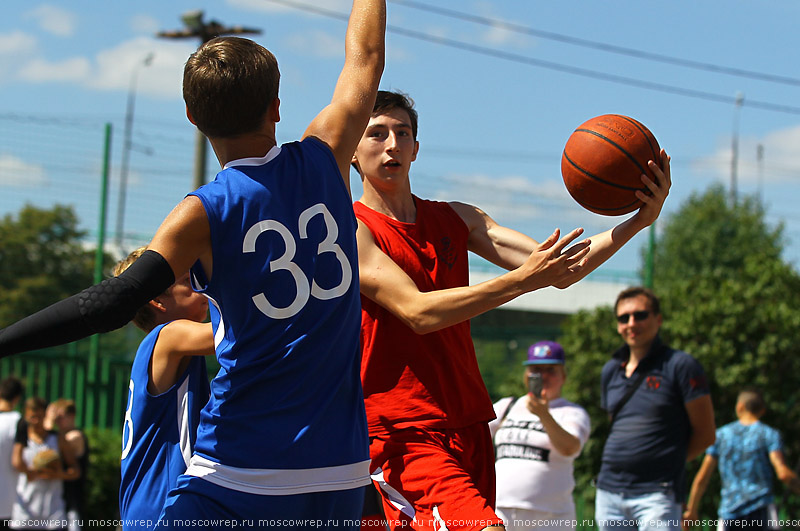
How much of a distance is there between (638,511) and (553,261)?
400 cm

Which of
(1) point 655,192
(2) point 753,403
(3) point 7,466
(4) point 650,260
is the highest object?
(4) point 650,260

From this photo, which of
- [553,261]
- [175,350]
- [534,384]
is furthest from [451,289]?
[534,384]

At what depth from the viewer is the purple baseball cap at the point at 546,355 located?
708 centimetres

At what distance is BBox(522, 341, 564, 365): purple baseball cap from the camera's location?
279 inches

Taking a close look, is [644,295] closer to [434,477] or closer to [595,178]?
[595,178]

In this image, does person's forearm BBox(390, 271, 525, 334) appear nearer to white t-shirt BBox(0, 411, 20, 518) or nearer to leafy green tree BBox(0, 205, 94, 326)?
white t-shirt BBox(0, 411, 20, 518)

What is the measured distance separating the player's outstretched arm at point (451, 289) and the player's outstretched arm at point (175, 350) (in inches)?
28.8

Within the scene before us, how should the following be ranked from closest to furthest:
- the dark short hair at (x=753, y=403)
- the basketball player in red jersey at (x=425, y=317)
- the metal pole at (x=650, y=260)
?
the basketball player in red jersey at (x=425, y=317) < the dark short hair at (x=753, y=403) < the metal pole at (x=650, y=260)

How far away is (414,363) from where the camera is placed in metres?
3.78

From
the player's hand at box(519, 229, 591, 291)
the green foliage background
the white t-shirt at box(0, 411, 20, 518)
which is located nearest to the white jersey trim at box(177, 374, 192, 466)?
the player's hand at box(519, 229, 591, 291)

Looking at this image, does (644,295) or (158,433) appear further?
(644,295)

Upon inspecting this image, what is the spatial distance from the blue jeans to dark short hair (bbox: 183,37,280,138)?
4.75 metres

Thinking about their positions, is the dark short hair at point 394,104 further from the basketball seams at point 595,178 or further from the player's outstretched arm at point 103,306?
the player's outstretched arm at point 103,306

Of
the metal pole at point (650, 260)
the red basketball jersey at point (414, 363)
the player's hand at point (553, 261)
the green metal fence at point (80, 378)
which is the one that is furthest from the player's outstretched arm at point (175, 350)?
the metal pole at point (650, 260)
